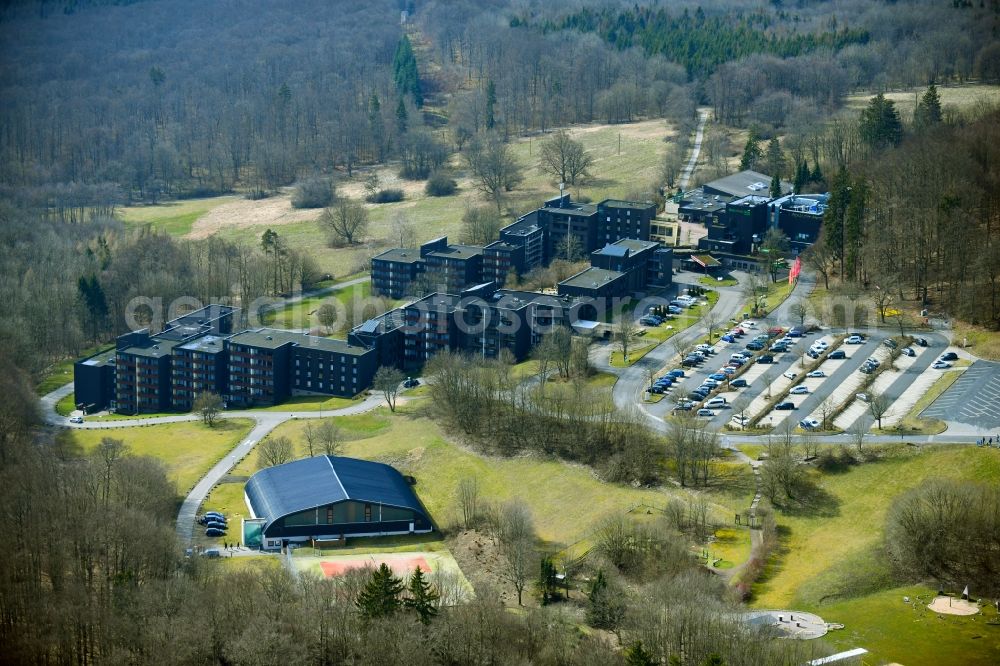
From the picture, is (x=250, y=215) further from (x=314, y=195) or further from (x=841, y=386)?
(x=841, y=386)

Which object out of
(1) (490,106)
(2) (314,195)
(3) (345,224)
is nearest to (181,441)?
(3) (345,224)

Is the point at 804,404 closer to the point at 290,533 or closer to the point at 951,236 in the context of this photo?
the point at 951,236

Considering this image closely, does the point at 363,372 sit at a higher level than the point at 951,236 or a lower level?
lower

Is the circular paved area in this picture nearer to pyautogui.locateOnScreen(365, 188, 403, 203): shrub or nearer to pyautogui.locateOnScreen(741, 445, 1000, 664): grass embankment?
pyautogui.locateOnScreen(741, 445, 1000, 664): grass embankment

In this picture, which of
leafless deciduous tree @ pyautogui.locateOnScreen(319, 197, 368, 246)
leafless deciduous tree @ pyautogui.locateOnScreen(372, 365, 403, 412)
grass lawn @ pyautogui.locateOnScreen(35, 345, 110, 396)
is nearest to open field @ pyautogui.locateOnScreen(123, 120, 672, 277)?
leafless deciduous tree @ pyautogui.locateOnScreen(319, 197, 368, 246)

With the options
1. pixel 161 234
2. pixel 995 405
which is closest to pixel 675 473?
pixel 995 405

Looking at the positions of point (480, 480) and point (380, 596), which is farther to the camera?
point (480, 480)
